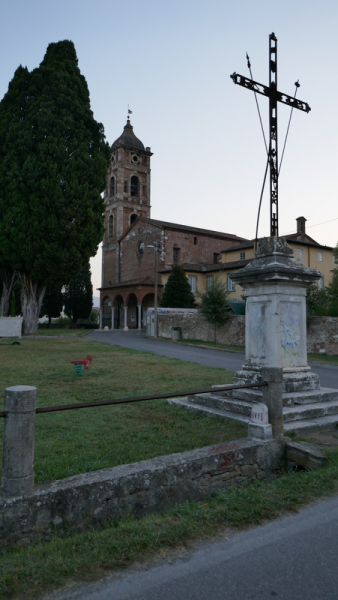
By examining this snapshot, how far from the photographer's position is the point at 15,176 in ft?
70.6

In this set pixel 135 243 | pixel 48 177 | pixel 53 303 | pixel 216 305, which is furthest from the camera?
pixel 135 243

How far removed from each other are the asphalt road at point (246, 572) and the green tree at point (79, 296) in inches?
1774

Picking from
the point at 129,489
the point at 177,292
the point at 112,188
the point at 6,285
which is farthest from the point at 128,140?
the point at 129,489

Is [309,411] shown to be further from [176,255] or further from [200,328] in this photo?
[176,255]

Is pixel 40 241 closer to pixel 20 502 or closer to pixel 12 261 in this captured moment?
pixel 12 261

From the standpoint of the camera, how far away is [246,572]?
2.54m

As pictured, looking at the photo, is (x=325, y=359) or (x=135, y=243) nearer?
(x=325, y=359)

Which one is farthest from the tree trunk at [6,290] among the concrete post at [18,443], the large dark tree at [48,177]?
the concrete post at [18,443]

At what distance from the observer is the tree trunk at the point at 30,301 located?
23.4m

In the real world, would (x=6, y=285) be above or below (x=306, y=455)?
above

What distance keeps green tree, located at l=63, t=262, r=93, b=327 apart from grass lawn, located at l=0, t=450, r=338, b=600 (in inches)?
1751

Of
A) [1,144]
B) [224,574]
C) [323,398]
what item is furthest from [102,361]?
[1,144]

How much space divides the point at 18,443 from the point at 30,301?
71.2 feet

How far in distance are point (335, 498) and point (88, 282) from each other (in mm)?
46160
